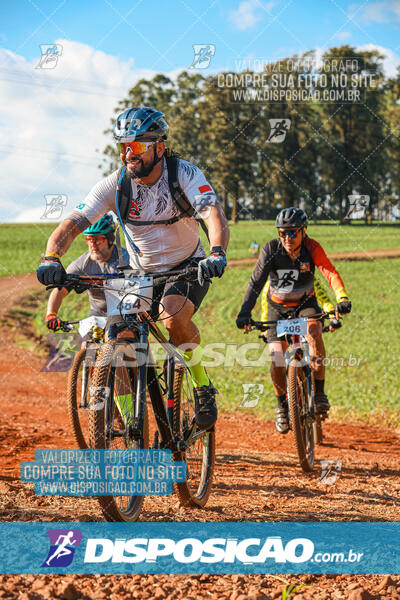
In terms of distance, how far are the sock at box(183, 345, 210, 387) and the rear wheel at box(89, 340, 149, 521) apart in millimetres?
743

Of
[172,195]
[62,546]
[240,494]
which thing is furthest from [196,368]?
[62,546]

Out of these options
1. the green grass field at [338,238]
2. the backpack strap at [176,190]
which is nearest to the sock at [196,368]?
the backpack strap at [176,190]

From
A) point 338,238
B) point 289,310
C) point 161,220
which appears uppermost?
point 338,238

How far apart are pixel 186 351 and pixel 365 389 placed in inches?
331

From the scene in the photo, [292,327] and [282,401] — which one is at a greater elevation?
[292,327]

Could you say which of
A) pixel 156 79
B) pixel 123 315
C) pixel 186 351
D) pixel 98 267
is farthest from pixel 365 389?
pixel 156 79

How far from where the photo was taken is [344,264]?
34.9 m

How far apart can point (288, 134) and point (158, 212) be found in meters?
47.1

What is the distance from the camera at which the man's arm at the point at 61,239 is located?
409 centimetres

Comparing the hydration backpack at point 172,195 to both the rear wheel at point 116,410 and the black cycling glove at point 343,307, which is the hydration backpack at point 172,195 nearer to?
the rear wheel at point 116,410

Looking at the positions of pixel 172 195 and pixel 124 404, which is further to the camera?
pixel 172 195

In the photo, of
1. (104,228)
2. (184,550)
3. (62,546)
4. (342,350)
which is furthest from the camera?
(342,350)

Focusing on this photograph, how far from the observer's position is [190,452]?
5023 millimetres

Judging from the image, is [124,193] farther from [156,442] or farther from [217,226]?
[156,442]
